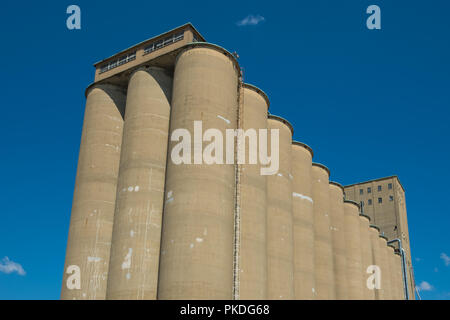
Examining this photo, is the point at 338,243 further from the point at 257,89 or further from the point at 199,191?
the point at 199,191

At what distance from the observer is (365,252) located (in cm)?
6122

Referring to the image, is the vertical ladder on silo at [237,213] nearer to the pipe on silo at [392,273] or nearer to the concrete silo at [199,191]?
the concrete silo at [199,191]

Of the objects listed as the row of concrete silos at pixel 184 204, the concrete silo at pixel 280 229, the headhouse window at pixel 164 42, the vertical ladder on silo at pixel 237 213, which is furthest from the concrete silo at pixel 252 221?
the headhouse window at pixel 164 42

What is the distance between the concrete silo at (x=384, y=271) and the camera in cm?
6288

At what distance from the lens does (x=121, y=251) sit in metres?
33.0

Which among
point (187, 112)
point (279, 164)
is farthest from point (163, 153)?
point (279, 164)

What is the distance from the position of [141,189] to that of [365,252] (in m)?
37.1

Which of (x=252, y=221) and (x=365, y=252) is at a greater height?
(x=365, y=252)

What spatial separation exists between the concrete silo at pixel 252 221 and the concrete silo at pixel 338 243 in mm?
17983

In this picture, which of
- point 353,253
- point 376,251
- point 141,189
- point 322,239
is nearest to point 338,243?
point 353,253

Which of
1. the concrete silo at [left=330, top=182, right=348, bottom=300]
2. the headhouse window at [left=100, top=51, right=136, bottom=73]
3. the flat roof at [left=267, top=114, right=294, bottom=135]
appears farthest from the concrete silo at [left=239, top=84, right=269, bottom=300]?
Answer: the concrete silo at [left=330, top=182, right=348, bottom=300]

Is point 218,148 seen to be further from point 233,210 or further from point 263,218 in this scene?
point 263,218
